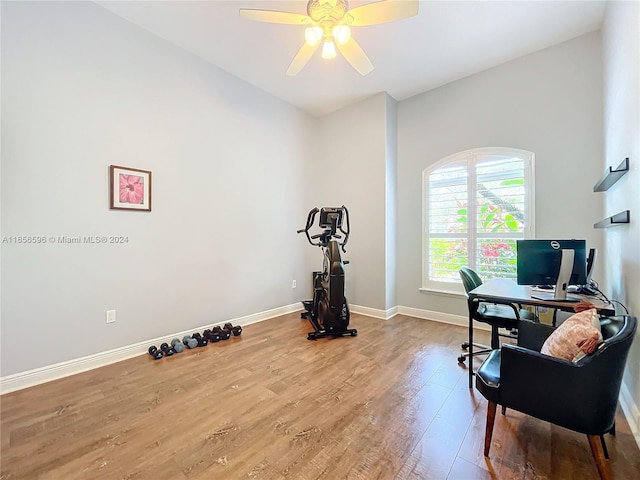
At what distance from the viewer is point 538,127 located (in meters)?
3.27

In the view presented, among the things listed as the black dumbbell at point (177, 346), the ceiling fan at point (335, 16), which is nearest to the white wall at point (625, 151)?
the ceiling fan at point (335, 16)

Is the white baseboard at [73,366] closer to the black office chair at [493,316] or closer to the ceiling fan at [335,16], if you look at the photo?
the black office chair at [493,316]

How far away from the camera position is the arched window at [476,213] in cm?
341

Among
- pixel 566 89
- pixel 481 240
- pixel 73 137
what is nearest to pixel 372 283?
pixel 481 240

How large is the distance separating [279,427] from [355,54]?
2.98 metres

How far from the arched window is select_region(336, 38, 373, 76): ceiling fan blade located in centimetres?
202

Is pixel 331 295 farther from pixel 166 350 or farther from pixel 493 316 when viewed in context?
pixel 166 350

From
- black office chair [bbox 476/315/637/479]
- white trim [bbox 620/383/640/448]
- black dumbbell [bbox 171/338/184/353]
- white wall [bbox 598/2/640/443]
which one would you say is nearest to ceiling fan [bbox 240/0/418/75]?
white wall [bbox 598/2/640/443]

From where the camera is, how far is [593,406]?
133 cm

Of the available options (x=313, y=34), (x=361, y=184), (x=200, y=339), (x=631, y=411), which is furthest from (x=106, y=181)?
(x=631, y=411)

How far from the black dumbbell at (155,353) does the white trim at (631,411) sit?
145 inches

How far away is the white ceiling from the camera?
8.62 feet

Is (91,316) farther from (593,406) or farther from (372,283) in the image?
(593,406)

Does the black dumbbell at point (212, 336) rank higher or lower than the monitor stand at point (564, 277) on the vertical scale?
lower
